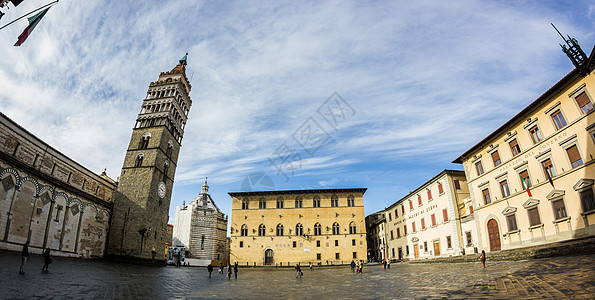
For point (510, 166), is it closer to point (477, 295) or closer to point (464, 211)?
point (464, 211)

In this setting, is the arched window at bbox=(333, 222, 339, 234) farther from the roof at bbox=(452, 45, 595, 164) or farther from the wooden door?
the roof at bbox=(452, 45, 595, 164)

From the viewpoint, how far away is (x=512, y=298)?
25.7 ft

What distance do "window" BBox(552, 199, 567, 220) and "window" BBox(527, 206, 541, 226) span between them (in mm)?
1317

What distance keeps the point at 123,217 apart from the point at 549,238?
38.8 meters

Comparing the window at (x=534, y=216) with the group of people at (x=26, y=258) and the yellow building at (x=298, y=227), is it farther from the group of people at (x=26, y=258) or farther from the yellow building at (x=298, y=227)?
the group of people at (x=26, y=258)

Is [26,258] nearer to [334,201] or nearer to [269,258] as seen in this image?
[269,258]

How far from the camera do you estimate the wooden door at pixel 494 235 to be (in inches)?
934

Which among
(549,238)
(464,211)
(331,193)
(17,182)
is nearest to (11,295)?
(17,182)

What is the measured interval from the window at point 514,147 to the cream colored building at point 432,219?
8077 mm

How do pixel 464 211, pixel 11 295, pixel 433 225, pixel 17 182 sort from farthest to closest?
pixel 433 225 → pixel 464 211 → pixel 17 182 → pixel 11 295

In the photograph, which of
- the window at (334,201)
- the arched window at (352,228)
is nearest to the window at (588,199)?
the arched window at (352,228)

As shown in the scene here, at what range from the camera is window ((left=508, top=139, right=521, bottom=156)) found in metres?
22.3

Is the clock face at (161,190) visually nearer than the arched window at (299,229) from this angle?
Yes

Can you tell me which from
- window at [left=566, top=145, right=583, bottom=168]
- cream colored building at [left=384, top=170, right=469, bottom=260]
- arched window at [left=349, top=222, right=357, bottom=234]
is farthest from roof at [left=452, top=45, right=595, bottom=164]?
arched window at [left=349, top=222, right=357, bottom=234]
